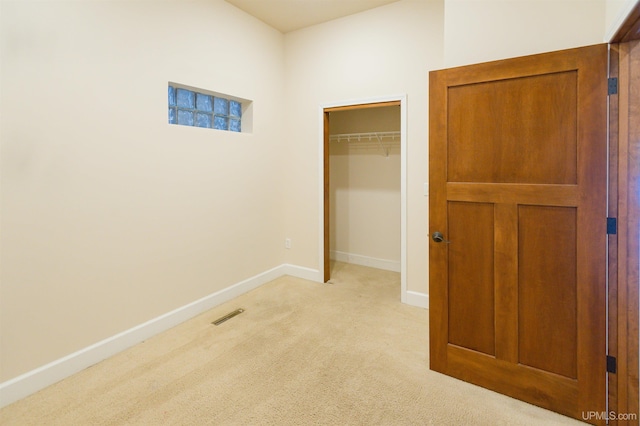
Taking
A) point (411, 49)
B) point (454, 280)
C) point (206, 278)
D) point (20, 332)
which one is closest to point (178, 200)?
point (206, 278)

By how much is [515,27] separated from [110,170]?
291cm

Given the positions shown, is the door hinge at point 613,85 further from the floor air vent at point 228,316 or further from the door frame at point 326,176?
the floor air vent at point 228,316

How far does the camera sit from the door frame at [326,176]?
3.31 metres

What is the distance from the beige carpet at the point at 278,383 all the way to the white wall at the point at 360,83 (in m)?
1.13

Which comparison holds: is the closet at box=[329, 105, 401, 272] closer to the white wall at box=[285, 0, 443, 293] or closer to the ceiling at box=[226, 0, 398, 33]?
the white wall at box=[285, 0, 443, 293]

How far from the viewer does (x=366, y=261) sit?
473cm

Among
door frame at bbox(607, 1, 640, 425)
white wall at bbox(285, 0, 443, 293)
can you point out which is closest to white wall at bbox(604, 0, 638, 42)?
door frame at bbox(607, 1, 640, 425)

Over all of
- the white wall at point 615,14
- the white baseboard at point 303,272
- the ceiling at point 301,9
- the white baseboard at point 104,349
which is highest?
the ceiling at point 301,9

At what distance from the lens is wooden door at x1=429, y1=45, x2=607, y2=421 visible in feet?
5.53

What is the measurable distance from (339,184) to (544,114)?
329cm

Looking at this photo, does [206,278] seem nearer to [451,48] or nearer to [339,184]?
[339,184]

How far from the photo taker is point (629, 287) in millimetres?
1602

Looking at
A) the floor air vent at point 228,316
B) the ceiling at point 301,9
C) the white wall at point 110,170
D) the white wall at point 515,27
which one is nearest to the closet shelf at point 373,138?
the ceiling at point 301,9

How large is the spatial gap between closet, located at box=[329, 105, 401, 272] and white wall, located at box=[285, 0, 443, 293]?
0.92 m
